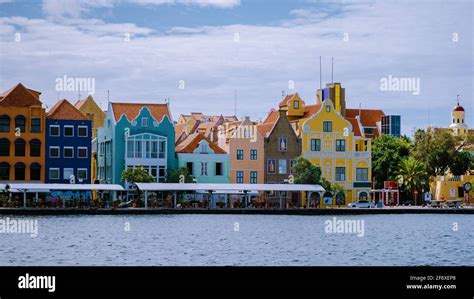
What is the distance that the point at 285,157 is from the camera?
89.1m

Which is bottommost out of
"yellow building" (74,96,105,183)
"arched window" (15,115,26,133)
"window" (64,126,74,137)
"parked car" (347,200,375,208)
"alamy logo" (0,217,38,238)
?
"alamy logo" (0,217,38,238)

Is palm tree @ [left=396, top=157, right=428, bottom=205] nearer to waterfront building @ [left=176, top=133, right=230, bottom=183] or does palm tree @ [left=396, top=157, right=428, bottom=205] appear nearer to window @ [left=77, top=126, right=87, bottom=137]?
waterfront building @ [left=176, top=133, right=230, bottom=183]

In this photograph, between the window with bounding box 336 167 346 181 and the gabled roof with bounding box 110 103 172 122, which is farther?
the window with bounding box 336 167 346 181

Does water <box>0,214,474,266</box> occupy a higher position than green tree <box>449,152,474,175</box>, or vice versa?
green tree <box>449,152,474,175</box>

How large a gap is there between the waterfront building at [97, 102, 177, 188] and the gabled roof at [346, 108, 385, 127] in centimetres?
3067

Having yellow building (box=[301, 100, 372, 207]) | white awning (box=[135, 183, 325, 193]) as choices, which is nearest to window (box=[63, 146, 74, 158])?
white awning (box=[135, 183, 325, 193])

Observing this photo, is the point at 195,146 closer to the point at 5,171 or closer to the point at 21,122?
the point at 21,122

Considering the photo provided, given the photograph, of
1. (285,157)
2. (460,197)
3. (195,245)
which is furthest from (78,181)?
(195,245)

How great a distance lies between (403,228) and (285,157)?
32672 mm

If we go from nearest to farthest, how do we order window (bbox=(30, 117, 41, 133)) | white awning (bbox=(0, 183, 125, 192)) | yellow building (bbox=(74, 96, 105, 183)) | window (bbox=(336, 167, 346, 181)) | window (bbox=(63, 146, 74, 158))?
white awning (bbox=(0, 183, 125, 192)) < window (bbox=(30, 117, 41, 133)) < window (bbox=(63, 146, 74, 158)) < window (bbox=(336, 167, 346, 181)) < yellow building (bbox=(74, 96, 105, 183))

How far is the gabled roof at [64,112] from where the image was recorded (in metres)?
82.3

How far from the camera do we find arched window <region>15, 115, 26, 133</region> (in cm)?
8003
